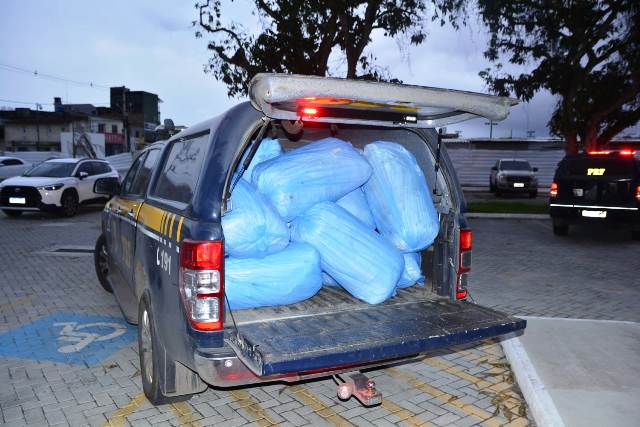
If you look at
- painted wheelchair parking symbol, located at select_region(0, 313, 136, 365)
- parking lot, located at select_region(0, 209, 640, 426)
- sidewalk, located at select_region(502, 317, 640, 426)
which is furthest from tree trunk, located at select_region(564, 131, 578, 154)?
painted wheelchair parking symbol, located at select_region(0, 313, 136, 365)

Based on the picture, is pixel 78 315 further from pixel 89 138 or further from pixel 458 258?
pixel 89 138

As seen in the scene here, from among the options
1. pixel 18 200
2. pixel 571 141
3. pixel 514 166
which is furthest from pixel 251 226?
pixel 514 166

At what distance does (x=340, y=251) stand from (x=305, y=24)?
14.2 meters

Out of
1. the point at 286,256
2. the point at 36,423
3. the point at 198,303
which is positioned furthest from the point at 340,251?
the point at 36,423

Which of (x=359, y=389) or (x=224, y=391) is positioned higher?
(x=359, y=389)

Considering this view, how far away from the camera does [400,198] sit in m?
3.91

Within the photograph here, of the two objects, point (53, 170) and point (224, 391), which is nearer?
point (224, 391)

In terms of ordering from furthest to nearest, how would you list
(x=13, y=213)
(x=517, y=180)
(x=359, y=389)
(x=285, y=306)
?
(x=517, y=180) < (x=13, y=213) < (x=285, y=306) < (x=359, y=389)

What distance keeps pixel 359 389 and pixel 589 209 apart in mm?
9558

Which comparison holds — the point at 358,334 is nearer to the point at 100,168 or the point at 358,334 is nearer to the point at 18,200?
the point at 18,200

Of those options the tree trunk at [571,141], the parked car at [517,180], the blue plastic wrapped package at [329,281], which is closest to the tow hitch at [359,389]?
the blue plastic wrapped package at [329,281]

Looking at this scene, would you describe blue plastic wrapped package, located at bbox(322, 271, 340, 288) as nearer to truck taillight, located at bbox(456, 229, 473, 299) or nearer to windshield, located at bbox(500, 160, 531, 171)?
truck taillight, located at bbox(456, 229, 473, 299)

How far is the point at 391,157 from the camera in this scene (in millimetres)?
3996

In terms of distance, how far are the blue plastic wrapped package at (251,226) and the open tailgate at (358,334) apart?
47 centimetres
